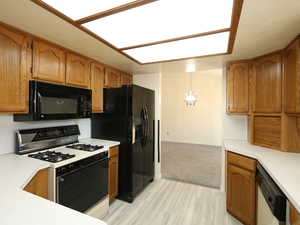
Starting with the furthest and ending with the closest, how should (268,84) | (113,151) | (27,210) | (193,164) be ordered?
(193,164) < (113,151) < (268,84) < (27,210)

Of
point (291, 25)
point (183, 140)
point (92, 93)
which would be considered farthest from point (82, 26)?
point (183, 140)

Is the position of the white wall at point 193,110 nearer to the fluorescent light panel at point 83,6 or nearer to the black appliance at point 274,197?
the black appliance at point 274,197

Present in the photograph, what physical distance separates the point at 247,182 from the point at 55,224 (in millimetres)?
1979

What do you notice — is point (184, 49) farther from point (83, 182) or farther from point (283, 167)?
point (83, 182)

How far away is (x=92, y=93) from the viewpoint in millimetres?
2430

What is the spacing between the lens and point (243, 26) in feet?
4.59

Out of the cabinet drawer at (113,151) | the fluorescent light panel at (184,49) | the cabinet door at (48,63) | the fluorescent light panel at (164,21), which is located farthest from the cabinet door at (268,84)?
the cabinet door at (48,63)

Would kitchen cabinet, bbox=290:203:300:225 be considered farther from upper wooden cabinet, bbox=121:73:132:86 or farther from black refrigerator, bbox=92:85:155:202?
upper wooden cabinet, bbox=121:73:132:86

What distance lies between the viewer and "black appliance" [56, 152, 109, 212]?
1544 millimetres

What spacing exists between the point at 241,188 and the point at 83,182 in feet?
6.10

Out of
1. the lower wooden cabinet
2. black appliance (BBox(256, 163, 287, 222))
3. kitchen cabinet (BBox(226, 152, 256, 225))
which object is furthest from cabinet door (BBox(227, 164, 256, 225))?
the lower wooden cabinet

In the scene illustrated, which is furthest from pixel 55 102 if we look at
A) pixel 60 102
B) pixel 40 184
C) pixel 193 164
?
pixel 193 164

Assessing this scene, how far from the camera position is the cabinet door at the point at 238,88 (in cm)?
236

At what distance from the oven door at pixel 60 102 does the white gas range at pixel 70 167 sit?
354 mm
